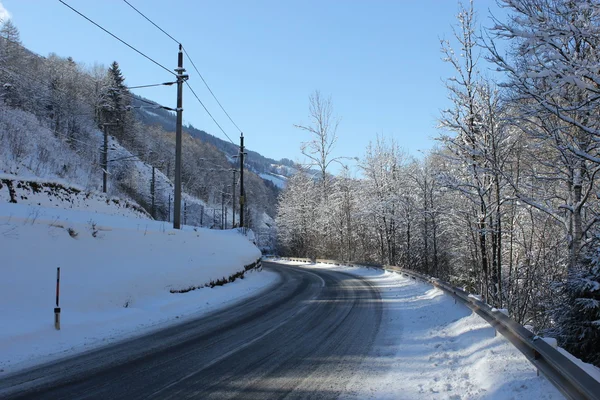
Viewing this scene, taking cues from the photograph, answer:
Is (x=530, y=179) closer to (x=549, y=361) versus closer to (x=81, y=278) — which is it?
(x=549, y=361)

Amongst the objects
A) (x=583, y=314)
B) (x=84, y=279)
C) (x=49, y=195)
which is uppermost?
(x=49, y=195)

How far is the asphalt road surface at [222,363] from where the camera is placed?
5094mm

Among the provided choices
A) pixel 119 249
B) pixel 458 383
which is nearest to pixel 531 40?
pixel 458 383

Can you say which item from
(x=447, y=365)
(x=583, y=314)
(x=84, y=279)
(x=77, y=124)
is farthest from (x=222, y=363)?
(x=77, y=124)

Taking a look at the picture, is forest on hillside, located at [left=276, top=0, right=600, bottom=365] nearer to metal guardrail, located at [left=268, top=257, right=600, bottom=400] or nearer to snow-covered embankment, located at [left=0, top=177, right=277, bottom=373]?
metal guardrail, located at [left=268, top=257, right=600, bottom=400]

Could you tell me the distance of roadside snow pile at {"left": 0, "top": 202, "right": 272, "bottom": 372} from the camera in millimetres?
7617

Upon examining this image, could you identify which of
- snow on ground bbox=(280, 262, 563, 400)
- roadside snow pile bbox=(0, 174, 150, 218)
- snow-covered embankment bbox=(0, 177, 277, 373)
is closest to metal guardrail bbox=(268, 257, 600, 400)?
snow on ground bbox=(280, 262, 563, 400)

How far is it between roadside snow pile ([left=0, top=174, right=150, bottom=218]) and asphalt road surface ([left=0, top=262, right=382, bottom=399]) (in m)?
6.98

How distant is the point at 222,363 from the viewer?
6309 millimetres

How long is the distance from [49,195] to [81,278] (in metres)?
6.40

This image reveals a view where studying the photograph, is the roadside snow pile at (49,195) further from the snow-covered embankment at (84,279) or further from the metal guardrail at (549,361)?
the metal guardrail at (549,361)

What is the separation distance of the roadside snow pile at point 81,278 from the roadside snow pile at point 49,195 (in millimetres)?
2112

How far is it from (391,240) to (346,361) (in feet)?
104

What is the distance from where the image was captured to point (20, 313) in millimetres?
7832
